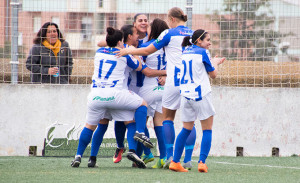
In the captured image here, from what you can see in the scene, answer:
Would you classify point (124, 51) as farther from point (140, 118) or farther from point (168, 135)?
point (168, 135)

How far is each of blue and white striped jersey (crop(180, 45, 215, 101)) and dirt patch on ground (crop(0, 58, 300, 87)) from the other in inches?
145

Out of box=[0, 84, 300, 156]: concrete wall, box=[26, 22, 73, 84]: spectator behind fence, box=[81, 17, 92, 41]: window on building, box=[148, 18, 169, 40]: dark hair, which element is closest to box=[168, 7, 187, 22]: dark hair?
box=[148, 18, 169, 40]: dark hair

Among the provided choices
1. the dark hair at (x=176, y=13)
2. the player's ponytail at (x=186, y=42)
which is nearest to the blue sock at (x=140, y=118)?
the player's ponytail at (x=186, y=42)

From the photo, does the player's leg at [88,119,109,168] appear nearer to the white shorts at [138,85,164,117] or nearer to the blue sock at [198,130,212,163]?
the white shorts at [138,85,164,117]

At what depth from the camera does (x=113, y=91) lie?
7.76m

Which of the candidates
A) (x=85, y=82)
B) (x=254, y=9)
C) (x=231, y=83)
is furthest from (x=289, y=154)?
(x=85, y=82)

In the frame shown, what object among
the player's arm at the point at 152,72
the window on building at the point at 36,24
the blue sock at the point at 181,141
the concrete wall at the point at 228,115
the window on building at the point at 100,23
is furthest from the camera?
the window on building at the point at 100,23

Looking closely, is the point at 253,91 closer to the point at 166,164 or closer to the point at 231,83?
the point at 231,83

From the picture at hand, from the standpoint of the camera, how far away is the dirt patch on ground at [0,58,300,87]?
1092cm

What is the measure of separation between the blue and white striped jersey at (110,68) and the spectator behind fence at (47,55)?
2960 millimetres

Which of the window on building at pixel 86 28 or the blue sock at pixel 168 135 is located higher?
the window on building at pixel 86 28

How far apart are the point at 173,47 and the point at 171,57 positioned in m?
0.13

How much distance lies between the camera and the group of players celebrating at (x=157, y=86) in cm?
734

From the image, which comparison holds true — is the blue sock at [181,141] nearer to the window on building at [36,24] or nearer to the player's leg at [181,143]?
the player's leg at [181,143]
